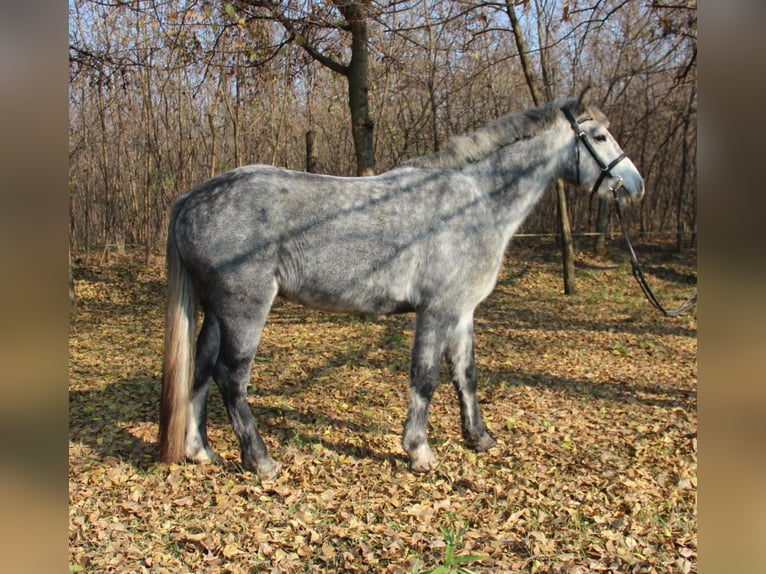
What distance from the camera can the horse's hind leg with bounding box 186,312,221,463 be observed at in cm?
412

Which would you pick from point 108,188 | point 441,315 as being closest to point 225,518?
point 441,315

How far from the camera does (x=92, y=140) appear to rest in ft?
48.1

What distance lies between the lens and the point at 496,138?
14.3 ft

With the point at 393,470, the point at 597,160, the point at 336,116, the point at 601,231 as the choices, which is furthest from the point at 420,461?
the point at 336,116

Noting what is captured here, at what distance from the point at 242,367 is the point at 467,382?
67.6 inches

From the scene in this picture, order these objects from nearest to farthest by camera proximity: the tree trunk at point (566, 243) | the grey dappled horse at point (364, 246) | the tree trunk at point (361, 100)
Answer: the grey dappled horse at point (364, 246), the tree trunk at point (361, 100), the tree trunk at point (566, 243)

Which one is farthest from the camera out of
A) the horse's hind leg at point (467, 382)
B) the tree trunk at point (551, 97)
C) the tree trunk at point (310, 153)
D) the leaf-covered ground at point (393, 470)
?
the tree trunk at point (310, 153)

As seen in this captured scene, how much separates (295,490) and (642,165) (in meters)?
15.6

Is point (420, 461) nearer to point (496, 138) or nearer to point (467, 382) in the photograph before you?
point (467, 382)

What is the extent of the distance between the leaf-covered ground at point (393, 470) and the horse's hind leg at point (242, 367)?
0.15 m

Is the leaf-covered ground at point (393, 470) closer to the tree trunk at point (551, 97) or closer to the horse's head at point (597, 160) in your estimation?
the horse's head at point (597, 160)

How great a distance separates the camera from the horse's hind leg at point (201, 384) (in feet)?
13.5

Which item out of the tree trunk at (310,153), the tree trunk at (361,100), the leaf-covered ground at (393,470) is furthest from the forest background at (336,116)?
the leaf-covered ground at (393,470)

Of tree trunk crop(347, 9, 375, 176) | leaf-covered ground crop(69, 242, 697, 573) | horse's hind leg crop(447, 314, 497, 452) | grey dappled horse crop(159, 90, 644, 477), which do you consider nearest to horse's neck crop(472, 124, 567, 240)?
grey dappled horse crop(159, 90, 644, 477)
